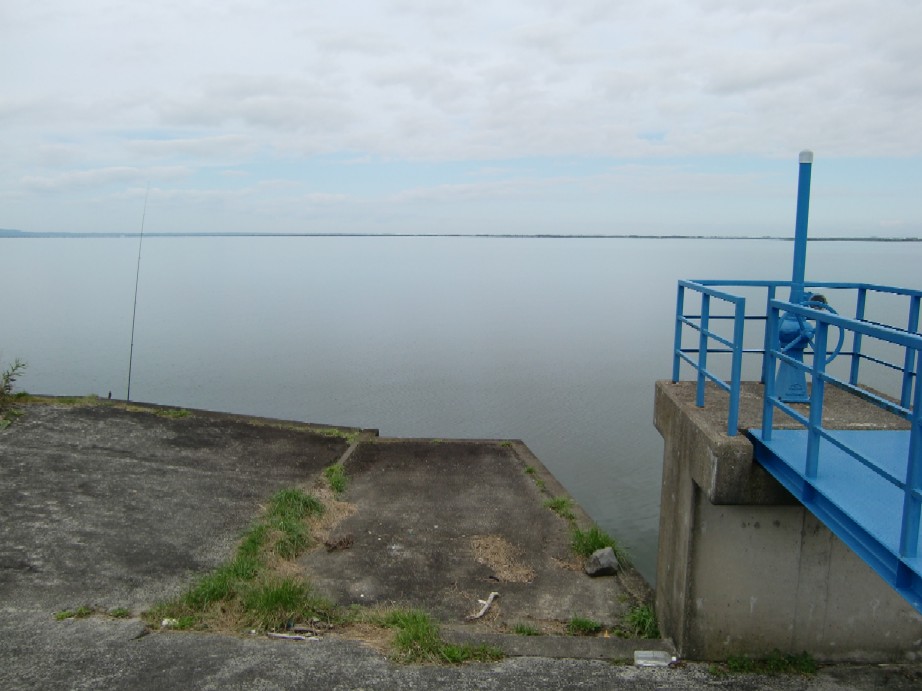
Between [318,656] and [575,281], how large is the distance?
1915 inches

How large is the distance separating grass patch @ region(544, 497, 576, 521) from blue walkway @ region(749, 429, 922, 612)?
11.3ft

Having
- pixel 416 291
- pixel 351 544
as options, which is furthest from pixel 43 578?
pixel 416 291

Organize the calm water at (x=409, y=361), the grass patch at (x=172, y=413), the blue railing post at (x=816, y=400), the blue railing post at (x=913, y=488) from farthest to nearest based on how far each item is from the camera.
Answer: the calm water at (x=409, y=361) → the grass patch at (x=172, y=413) → the blue railing post at (x=816, y=400) → the blue railing post at (x=913, y=488)

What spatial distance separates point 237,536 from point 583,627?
3.23 meters

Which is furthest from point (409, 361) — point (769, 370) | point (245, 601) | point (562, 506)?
point (769, 370)

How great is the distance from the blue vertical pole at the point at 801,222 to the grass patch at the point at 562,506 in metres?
3.41

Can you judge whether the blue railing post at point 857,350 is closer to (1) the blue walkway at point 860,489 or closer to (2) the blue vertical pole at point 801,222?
(2) the blue vertical pole at point 801,222

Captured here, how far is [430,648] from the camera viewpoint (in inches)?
Answer: 196

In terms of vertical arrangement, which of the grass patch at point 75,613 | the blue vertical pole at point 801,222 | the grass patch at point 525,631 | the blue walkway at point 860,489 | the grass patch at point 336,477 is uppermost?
the blue vertical pole at point 801,222

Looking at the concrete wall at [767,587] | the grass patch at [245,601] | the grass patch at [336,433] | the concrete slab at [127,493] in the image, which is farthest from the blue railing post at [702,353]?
the grass patch at [336,433]

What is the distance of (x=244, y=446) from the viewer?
9.75m

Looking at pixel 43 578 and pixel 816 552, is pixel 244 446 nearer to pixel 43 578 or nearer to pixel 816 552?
pixel 43 578

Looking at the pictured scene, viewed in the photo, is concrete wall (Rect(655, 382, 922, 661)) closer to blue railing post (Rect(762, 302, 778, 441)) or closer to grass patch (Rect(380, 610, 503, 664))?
blue railing post (Rect(762, 302, 778, 441))

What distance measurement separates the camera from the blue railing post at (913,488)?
3.05 m
